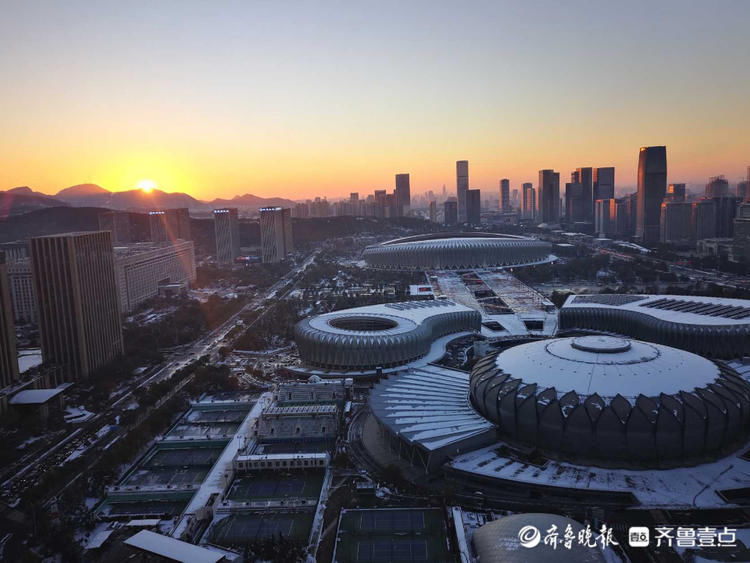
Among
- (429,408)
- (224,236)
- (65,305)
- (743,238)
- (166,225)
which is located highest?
(166,225)

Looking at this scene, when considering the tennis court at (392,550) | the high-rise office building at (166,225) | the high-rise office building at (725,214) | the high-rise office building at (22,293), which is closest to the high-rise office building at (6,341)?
the tennis court at (392,550)

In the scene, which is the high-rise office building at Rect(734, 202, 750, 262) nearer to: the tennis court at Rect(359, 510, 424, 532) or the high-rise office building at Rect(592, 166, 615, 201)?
the high-rise office building at Rect(592, 166, 615, 201)

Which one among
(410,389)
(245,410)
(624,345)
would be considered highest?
(624,345)

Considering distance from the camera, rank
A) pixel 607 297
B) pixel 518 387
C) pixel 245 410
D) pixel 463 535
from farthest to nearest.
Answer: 1. pixel 607 297
2. pixel 245 410
3. pixel 518 387
4. pixel 463 535

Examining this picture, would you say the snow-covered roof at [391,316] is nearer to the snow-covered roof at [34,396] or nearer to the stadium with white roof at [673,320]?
the stadium with white roof at [673,320]

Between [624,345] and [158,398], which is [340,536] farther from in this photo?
[158,398]

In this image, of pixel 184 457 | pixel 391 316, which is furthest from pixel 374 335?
pixel 184 457

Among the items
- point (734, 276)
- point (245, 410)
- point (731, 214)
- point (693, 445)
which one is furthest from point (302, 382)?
point (731, 214)

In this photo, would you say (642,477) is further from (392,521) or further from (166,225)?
(166,225)
